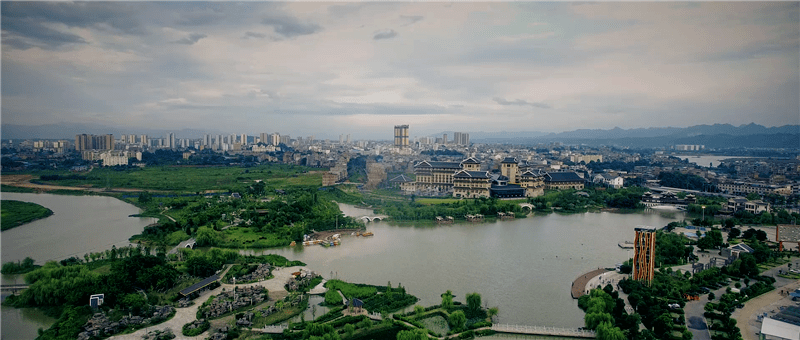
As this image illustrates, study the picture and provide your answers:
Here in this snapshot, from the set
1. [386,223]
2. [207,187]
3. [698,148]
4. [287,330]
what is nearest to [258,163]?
[207,187]

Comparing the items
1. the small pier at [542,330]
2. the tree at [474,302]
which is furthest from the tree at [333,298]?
the small pier at [542,330]

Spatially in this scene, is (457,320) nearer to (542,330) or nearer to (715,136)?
(542,330)

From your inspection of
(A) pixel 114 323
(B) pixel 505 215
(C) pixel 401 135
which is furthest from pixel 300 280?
(C) pixel 401 135

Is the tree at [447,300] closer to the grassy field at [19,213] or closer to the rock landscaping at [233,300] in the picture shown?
the rock landscaping at [233,300]

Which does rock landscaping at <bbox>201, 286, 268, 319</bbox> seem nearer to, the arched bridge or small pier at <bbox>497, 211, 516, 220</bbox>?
the arched bridge

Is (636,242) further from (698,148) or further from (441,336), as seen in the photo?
(698,148)

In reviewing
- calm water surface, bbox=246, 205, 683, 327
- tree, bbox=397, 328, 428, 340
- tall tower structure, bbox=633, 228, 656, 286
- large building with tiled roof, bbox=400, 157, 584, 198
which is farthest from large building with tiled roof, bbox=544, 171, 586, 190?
tree, bbox=397, 328, 428, 340
